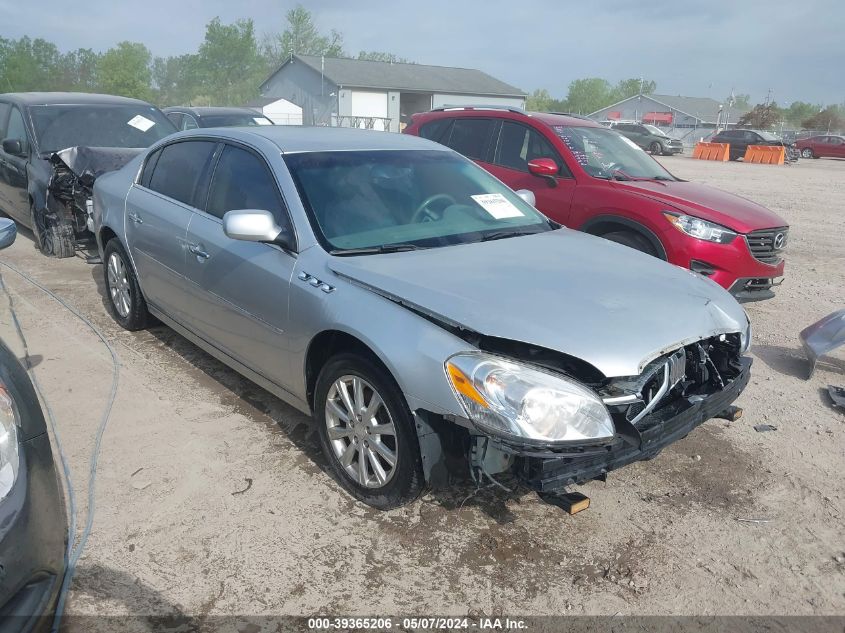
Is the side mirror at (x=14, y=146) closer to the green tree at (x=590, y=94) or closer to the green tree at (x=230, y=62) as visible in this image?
the green tree at (x=230, y=62)

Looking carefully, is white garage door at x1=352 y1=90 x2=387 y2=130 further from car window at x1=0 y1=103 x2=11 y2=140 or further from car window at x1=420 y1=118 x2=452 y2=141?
car window at x1=420 y1=118 x2=452 y2=141

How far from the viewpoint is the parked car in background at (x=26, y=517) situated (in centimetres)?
191

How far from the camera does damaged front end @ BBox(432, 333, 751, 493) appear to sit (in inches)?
97.7

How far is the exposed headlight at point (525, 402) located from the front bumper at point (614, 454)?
0.08 meters

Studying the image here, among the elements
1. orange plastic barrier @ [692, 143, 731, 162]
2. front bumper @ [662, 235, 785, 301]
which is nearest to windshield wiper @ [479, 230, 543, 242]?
front bumper @ [662, 235, 785, 301]

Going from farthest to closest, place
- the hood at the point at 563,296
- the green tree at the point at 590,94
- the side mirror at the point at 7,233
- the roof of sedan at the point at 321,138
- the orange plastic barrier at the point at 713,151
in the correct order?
the green tree at the point at 590,94
the orange plastic barrier at the point at 713,151
the roof of sedan at the point at 321,138
the side mirror at the point at 7,233
the hood at the point at 563,296

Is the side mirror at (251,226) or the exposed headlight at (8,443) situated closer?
the exposed headlight at (8,443)

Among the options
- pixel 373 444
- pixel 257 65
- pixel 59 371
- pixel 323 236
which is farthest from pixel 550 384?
pixel 257 65

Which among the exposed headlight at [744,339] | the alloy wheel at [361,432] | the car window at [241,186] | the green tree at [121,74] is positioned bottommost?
the alloy wheel at [361,432]

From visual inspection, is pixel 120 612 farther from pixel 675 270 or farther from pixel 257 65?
pixel 257 65

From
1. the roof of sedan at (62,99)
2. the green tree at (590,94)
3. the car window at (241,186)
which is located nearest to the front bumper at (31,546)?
the car window at (241,186)

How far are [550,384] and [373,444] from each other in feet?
3.05

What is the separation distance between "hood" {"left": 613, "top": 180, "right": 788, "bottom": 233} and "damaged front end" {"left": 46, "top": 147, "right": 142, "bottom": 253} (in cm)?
522

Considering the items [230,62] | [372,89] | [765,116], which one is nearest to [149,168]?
[372,89]
